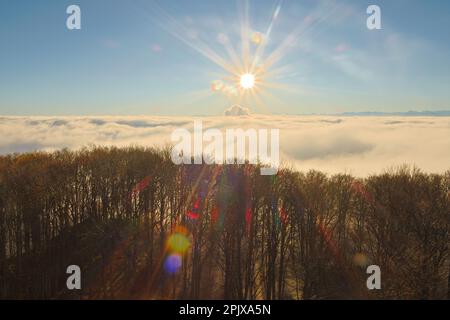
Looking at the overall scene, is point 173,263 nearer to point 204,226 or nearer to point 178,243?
point 178,243

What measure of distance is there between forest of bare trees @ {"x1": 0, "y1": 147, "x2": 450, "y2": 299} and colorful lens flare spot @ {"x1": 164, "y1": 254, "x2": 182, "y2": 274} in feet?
1.46

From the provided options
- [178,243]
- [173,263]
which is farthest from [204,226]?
[173,263]

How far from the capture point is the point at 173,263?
37.7m

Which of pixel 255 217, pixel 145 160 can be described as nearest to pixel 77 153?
pixel 145 160

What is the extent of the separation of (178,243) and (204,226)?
15.2ft

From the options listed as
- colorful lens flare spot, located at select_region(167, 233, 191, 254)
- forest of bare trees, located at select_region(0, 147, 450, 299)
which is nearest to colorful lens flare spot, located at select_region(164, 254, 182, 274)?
forest of bare trees, located at select_region(0, 147, 450, 299)

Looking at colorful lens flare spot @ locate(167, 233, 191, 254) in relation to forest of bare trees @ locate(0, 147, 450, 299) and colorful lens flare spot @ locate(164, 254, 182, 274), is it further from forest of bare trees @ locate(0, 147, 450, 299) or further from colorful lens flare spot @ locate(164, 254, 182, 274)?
colorful lens flare spot @ locate(164, 254, 182, 274)

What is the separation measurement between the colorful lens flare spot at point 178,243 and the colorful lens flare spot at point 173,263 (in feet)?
2.19

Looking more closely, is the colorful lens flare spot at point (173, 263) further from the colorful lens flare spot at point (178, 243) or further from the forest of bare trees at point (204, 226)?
the colorful lens flare spot at point (178, 243)

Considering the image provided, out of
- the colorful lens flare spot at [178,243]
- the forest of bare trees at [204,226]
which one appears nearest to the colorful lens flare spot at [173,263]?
the forest of bare trees at [204,226]

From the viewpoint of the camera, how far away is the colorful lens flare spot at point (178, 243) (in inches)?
1487

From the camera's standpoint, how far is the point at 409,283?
944 inches

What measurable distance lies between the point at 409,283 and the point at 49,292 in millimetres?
31661
